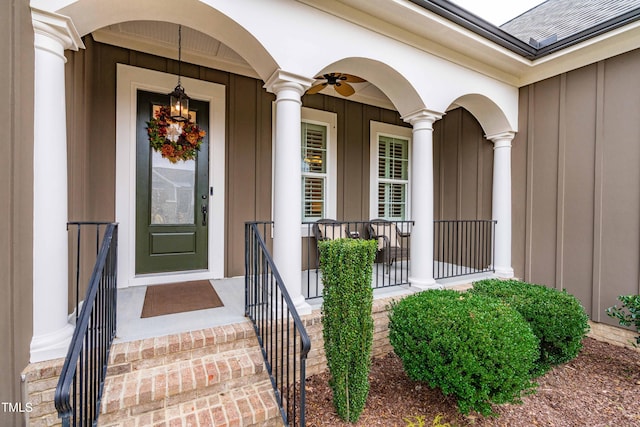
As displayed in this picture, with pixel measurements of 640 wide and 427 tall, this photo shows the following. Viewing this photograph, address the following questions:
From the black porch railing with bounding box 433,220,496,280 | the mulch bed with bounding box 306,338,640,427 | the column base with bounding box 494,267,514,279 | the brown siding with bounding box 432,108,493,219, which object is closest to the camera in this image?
the mulch bed with bounding box 306,338,640,427

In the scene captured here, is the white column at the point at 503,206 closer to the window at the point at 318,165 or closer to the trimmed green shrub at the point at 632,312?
the trimmed green shrub at the point at 632,312

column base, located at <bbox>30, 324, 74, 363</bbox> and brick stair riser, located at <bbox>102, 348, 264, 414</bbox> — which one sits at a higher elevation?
column base, located at <bbox>30, 324, 74, 363</bbox>

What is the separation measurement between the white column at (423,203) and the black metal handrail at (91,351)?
10.5 feet

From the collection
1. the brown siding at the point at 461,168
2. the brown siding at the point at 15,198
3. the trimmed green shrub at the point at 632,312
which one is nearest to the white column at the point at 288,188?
the brown siding at the point at 15,198

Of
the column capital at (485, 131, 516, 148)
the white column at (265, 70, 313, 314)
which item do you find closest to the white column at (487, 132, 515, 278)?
the column capital at (485, 131, 516, 148)

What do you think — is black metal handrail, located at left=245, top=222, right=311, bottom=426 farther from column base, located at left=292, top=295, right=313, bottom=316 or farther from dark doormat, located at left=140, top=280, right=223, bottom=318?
dark doormat, located at left=140, top=280, right=223, bottom=318

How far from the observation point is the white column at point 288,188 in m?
2.77

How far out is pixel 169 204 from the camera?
12.6 feet

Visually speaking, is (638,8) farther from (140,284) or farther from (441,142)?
(140,284)

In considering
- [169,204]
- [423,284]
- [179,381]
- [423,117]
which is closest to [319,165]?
[423,117]

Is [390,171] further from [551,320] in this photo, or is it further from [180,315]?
[180,315]

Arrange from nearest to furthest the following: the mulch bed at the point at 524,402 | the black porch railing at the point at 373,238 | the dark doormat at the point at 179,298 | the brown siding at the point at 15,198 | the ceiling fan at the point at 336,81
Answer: the brown siding at the point at 15,198, the mulch bed at the point at 524,402, the dark doormat at the point at 179,298, the ceiling fan at the point at 336,81, the black porch railing at the point at 373,238

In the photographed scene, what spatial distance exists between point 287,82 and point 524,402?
3.56m

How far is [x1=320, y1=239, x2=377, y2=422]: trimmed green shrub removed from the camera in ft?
6.54
